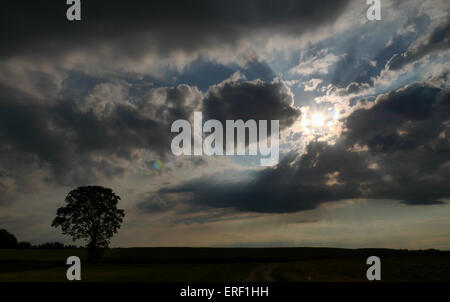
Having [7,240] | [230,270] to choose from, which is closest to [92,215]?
[230,270]

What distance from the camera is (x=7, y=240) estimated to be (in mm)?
138000

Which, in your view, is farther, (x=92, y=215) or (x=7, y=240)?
(x=7, y=240)

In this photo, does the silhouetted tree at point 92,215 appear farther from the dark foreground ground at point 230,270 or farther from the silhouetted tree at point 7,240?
the silhouetted tree at point 7,240

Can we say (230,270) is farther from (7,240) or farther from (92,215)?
(7,240)

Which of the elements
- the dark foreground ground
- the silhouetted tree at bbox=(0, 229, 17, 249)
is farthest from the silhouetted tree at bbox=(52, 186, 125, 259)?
the silhouetted tree at bbox=(0, 229, 17, 249)

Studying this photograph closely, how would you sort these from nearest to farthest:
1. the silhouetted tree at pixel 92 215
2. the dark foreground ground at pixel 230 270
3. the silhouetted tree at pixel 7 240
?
the dark foreground ground at pixel 230 270 → the silhouetted tree at pixel 92 215 → the silhouetted tree at pixel 7 240

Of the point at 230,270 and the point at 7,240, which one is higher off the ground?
the point at 230,270

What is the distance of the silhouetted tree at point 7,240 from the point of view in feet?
445

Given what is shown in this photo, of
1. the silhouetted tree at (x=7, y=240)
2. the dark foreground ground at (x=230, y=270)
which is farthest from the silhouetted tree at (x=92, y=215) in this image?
the silhouetted tree at (x=7, y=240)

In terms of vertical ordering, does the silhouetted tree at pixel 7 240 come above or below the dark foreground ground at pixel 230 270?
below

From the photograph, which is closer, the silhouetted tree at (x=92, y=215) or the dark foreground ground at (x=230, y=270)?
the dark foreground ground at (x=230, y=270)
